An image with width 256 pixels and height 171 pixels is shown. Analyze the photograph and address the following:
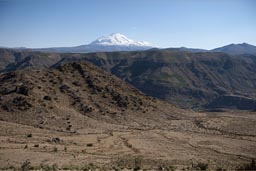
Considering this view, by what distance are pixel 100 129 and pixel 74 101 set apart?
1251 cm

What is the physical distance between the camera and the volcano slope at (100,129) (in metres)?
33.1

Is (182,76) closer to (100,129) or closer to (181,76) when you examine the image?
(181,76)

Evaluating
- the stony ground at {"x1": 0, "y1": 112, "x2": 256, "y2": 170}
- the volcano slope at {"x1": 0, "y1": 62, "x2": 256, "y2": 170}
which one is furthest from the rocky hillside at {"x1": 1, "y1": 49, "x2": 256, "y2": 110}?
the stony ground at {"x1": 0, "y1": 112, "x2": 256, "y2": 170}

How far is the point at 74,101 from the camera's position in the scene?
6488cm

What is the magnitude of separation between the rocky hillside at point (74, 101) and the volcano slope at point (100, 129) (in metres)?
0.14

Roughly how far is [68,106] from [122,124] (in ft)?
32.8

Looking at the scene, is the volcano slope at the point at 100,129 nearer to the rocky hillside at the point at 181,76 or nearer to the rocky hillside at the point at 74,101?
the rocky hillside at the point at 74,101

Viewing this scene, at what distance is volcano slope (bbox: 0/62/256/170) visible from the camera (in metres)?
33.1

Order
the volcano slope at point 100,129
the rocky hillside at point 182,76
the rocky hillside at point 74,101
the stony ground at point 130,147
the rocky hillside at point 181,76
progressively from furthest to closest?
the rocky hillside at point 182,76, the rocky hillside at point 181,76, the rocky hillside at point 74,101, the volcano slope at point 100,129, the stony ground at point 130,147

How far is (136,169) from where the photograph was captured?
2595 centimetres

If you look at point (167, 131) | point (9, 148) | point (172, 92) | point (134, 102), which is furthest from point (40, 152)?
point (172, 92)

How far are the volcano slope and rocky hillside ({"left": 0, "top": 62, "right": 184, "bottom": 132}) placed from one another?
0.14m

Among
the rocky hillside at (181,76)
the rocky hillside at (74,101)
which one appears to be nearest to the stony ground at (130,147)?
the rocky hillside at (74,101)

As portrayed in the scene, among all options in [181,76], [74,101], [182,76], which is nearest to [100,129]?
[74,101]
